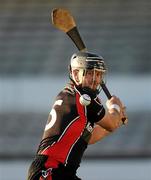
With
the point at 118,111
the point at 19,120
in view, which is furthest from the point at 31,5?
the point at 118,111

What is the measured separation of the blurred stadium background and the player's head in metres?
2.89

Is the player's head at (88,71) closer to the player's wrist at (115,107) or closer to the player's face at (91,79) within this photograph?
the player's face at (91,79)

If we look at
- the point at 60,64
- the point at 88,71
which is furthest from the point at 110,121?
the point at 60,64

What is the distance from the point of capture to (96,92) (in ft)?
13.5

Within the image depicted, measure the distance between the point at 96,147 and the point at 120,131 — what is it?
0.81ft

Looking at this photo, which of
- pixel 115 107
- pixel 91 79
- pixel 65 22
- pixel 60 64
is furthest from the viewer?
pixel 60 64

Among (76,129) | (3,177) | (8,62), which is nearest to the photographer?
(76,129)

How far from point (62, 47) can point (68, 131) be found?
11.7 ft

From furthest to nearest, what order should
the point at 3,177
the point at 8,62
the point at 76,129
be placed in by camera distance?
the point at 8,62, the point at 3,177, the point at 76,129

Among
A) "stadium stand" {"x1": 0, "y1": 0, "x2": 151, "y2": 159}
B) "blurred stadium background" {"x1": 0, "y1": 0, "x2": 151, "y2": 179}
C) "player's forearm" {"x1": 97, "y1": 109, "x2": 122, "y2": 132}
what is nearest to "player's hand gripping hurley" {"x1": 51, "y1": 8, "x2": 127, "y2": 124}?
"player's forearm" {"x1": 97, "y1": 109, "x2": 122, "y2": 132}

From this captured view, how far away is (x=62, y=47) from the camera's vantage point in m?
7.54

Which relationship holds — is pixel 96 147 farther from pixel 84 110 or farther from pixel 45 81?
pixel 84 110

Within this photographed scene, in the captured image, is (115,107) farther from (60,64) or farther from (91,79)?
(60,64)

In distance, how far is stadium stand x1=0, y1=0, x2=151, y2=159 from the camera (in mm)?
7188
